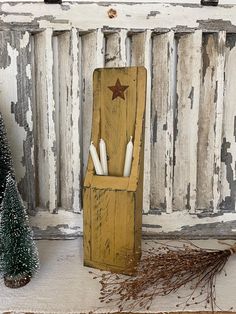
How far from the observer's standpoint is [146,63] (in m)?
0.96

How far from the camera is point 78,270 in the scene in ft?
2.84

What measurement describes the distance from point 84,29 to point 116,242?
412 millimetres

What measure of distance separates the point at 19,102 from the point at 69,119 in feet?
0.34

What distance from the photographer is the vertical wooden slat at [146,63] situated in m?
0.96

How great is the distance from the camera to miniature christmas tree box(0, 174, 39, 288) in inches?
31.1

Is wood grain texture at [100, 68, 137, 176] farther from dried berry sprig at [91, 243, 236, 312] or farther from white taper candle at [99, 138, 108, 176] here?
dried berry sprig at [91, 243, 236, 312]

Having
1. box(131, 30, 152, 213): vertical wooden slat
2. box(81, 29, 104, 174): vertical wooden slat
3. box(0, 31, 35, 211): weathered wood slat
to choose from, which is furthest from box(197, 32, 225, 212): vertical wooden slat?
box(0, 31, 35, 211): weathered wood slat

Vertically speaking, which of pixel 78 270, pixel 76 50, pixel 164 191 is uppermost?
pixel 76 50

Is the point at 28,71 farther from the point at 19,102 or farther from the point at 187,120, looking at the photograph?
the point at 187,120

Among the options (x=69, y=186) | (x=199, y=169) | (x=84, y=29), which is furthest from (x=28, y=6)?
(x=199, y=169)

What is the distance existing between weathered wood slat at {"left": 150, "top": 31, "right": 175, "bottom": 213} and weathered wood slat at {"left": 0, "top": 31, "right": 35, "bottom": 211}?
9.7 inches

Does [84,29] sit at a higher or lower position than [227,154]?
higher

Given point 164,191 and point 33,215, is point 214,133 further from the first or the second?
point 33,215

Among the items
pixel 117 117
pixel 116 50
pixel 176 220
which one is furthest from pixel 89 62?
pixel 176 220
